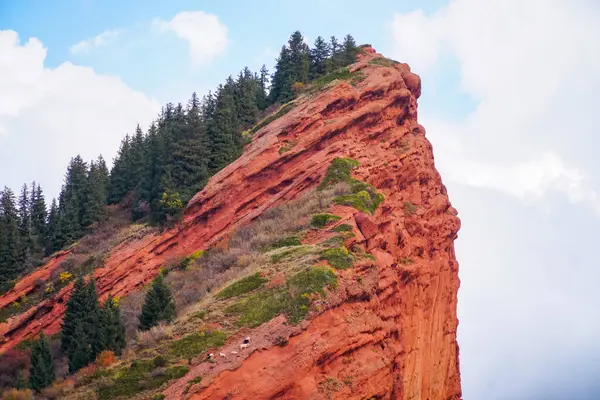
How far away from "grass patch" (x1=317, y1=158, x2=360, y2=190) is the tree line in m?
12.8

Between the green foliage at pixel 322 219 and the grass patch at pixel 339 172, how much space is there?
6811mm

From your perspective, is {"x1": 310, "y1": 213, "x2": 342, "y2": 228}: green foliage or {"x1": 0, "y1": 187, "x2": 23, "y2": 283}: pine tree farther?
{"x1": 0, "y1": 187, "x2": 23, "y2": 283}: pine tree

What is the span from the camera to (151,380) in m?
23.0

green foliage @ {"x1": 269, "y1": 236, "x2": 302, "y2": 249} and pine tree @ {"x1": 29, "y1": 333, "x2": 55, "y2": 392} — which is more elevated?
green foliage @ {"x1": 269, "y1": 236, "x2": 302, "y2": 249}

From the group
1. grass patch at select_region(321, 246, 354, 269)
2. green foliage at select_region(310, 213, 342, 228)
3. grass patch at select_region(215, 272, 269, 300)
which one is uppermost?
green foliage at select_region(310, 213, 342, 228)

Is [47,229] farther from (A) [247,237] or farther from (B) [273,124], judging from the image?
(A) [247,237]

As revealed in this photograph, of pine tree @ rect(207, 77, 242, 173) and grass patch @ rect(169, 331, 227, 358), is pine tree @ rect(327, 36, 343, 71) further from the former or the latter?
grass patch @ rect(169, 331, 227, 358)

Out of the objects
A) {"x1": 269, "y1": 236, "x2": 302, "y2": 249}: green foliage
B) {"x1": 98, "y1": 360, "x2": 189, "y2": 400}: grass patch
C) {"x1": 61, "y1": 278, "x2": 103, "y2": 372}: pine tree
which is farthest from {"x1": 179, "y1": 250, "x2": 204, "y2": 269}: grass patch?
{"x1": 98, "y1": 360, "x2": 189, "y2": 400}: grass patch

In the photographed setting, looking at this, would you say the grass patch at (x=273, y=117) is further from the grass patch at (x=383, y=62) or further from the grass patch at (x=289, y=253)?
the grass patch at (x=289, y=253)

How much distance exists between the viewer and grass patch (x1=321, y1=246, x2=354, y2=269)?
28269mm

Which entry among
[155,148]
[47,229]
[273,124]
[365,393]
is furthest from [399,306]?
[47,229]

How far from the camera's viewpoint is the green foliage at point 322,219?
1315 inches

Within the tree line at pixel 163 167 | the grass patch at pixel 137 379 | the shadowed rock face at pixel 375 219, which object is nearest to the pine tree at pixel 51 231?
the tree line at pixel 163 167

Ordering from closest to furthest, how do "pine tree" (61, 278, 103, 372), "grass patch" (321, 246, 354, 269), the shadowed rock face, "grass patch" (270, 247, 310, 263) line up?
"grass patch" (321, 246, 354, 269), "grass patch" (270, 247, 310, 263), the shadowed rock face, "pine tree" (61, 278, 103, 372)
